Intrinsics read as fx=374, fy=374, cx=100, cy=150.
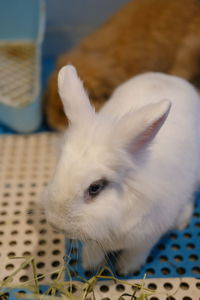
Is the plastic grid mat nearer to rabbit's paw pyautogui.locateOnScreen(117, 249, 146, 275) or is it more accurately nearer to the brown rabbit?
the brown rabbit

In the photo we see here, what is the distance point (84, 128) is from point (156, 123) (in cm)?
20

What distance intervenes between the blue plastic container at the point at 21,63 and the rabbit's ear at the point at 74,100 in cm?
83

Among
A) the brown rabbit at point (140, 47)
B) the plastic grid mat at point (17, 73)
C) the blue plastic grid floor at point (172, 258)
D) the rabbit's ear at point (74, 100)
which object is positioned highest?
the rabbit's ear at point (74, 100)

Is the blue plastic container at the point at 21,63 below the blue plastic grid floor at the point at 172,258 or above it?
above

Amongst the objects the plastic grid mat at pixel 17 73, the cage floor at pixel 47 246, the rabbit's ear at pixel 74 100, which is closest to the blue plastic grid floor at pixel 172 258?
the cage floor at pixel 47 246

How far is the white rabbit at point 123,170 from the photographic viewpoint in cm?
94

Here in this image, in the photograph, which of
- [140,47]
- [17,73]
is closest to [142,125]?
[140,47]

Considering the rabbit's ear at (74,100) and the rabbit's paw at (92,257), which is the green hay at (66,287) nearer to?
the rabbit's paw at (92,257)

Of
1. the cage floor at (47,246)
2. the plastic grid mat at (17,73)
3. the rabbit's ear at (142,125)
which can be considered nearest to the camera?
the rabbit's ear at (142,125)

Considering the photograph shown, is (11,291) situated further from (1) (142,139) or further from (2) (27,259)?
(1) (142,139)

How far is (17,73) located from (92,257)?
1.39m

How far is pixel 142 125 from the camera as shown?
940 millimetres

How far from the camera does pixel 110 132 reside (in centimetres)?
98

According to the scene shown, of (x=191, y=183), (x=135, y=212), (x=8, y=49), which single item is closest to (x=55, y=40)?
(x=8, y=49)
